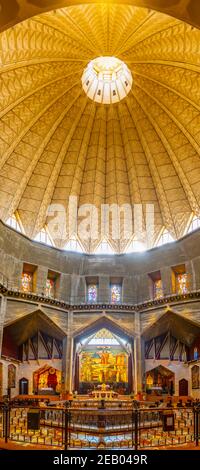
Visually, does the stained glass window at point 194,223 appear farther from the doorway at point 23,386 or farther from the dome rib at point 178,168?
the doorway at point 23,386

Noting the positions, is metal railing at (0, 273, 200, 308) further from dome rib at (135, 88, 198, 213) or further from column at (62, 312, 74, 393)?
dome rib at (135, 88, 198, 213)

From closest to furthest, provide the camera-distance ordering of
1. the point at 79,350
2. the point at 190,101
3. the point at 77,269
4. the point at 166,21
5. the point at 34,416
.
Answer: the point at 34,416
the point at 166,21
the point at 190,101
the point at 79,350
the point at 77,269

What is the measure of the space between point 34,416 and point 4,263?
16.3 meters

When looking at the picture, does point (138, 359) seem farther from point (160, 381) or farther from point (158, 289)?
point (158, 289)

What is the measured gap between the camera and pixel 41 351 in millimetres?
30000

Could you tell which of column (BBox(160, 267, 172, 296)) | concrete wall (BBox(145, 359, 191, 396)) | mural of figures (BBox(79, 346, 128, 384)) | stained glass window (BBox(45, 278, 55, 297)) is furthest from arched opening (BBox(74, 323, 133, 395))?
column (BBox(160, 267, 172, 296))

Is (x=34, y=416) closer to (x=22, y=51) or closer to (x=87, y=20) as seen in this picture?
(x=22, y=51)

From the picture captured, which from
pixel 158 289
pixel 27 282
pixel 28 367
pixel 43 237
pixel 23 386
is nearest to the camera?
pixel 23 386

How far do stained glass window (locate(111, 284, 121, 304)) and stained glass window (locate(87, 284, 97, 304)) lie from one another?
136 cm

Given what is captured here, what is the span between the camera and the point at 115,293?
33.3 m

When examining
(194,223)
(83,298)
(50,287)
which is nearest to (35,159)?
(50,287)

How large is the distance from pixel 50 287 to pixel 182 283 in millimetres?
10069
